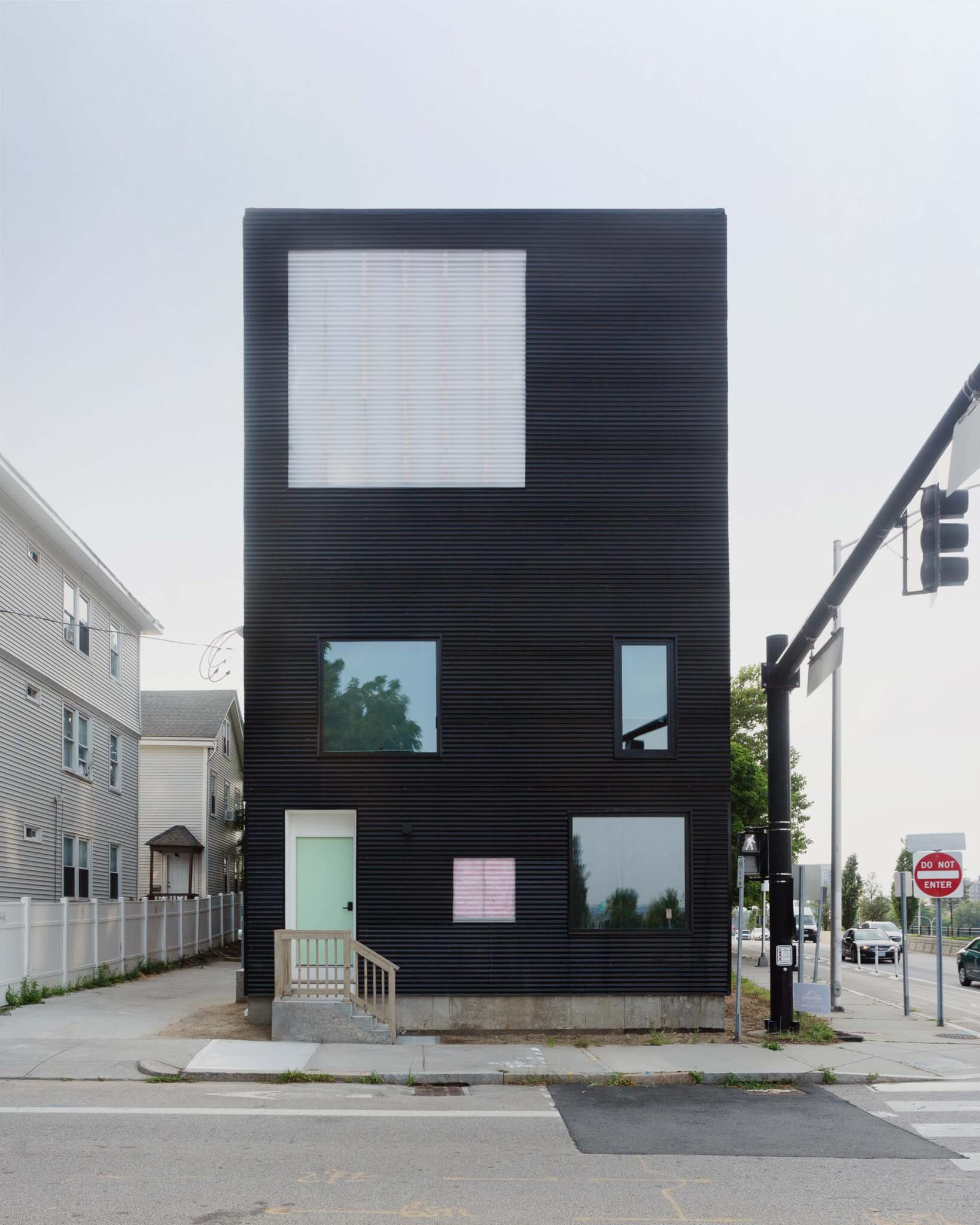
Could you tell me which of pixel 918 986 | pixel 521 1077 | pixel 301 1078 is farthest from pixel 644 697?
pixel 918 986

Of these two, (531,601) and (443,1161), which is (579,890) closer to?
(531,601)

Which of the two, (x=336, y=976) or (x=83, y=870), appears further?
(x=83, y=870)

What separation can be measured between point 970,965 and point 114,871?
2314 cm

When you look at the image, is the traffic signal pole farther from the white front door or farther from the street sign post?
the white front door

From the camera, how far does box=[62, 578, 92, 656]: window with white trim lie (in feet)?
99.0

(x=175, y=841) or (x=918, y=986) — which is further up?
(x=175, y=841)

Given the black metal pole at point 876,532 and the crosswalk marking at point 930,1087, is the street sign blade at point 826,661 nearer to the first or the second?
the black metal pole at point 876,532

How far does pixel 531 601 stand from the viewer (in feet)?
61.9

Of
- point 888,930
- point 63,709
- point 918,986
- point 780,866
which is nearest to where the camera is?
point 780,866

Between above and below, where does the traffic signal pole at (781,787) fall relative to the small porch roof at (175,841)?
above

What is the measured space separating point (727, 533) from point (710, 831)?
4232 millimetres

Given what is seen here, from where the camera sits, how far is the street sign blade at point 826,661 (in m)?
15.8

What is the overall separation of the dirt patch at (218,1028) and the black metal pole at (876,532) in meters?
8.25

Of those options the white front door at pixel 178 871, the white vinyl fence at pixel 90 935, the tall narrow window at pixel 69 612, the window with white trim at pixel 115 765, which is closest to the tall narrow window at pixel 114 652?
the window with white trim at pixel 115 765
